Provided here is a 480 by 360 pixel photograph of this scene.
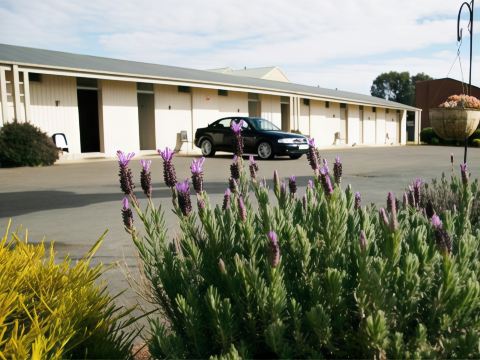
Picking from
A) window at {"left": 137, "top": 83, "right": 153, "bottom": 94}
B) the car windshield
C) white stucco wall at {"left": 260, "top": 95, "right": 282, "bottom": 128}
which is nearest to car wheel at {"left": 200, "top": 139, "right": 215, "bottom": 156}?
the car windshield

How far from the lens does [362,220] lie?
2082 mm

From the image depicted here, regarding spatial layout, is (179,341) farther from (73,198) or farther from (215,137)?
(215,137)

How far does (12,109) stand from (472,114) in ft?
51.7

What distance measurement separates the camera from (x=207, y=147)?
2181cm

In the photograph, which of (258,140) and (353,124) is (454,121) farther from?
(353,124)

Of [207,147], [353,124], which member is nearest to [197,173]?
[207,147]

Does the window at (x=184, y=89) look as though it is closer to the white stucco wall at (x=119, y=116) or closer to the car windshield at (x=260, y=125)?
the white stucco wall at (x=119, y=116)

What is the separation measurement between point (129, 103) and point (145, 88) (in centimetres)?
154

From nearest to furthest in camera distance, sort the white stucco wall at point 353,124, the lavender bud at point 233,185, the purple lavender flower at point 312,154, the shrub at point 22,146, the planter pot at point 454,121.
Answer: the lavender bud at point 233,185
the purple lavender flower at point 312,154
the planter pot at point 454,121
the shrub at point 22,146
the white stucco wall at point 353,124

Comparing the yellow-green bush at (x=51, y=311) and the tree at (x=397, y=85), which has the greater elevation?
the tree at (x=397, y=85)

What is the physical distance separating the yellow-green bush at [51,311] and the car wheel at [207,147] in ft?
64.3

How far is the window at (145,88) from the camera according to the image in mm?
23706

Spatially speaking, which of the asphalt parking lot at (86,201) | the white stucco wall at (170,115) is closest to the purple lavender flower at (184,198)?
the asphalt parking lot at (86,201)

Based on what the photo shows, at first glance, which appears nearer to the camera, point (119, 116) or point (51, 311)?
point (51, 311)
